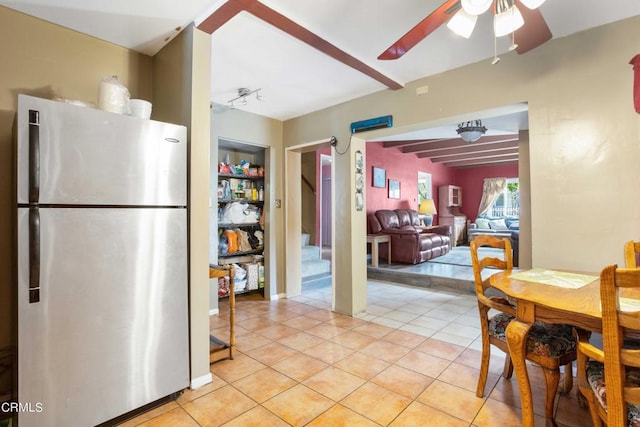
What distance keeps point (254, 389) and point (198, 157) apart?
159 cm

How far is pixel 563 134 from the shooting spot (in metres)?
2.19

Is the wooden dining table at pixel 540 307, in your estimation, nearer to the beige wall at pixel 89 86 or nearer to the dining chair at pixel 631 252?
the dining chair at pixel 631 252

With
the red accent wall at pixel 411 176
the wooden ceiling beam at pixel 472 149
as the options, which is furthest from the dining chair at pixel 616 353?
the wooden ceiling beam at pixel 472 149

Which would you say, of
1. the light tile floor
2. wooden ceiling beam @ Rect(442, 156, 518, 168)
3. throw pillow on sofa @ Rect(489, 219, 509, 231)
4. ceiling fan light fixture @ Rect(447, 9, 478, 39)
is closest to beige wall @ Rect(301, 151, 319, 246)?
the light tile floor

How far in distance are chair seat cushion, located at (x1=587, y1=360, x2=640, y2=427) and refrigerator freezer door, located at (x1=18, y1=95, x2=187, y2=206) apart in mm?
2214

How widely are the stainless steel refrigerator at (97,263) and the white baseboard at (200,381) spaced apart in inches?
4.7

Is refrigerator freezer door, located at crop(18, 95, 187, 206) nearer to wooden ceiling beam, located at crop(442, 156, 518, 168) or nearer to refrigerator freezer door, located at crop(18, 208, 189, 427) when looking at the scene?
refrigerator freezer door, located at crop(18, 208, 189, 427)

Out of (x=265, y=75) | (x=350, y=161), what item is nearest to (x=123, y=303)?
(x=265, y=75)

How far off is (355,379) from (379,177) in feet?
16.5

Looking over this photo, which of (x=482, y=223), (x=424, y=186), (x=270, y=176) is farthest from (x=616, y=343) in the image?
(x=482, y=223)

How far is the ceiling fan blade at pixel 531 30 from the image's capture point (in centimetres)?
147

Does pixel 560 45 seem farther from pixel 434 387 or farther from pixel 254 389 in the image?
pixel 254 389

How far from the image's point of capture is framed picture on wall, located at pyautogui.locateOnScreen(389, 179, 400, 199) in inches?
278

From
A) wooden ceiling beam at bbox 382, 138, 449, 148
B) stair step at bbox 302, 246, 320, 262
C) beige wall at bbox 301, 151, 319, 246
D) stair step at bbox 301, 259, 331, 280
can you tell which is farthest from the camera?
wooden ceiling beam at bbox 382, 138, 449, 148
